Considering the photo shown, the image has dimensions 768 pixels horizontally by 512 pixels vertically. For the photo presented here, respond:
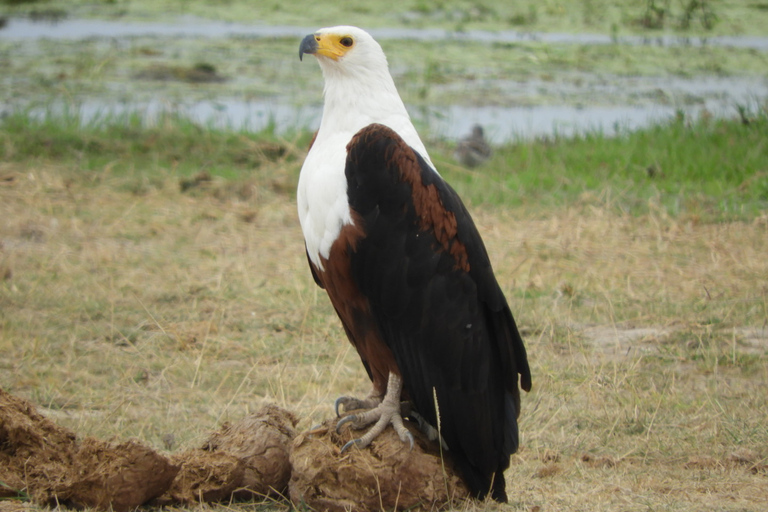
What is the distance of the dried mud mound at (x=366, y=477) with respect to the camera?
3.01 meters

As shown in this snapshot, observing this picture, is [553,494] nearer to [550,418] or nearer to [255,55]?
[550,418]

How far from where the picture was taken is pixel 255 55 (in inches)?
491

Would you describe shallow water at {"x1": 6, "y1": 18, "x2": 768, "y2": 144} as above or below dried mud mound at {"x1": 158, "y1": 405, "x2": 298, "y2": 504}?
below

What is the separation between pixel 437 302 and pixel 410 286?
104mm

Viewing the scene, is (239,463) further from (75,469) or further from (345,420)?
(75,469)

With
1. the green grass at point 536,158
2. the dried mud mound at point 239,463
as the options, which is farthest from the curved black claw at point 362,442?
the green grass at point 536,158

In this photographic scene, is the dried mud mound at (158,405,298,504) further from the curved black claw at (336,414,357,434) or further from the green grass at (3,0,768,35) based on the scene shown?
the green grass at (3,0,768,35)

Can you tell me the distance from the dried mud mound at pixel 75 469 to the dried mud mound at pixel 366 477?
0.43 metres

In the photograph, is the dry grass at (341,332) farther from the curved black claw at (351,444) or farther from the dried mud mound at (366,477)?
the curved black claw at (351,444)

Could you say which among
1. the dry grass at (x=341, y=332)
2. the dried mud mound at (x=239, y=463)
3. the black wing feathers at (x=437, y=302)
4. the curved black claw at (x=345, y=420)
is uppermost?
the black wing feathers at (x=437, y=302)

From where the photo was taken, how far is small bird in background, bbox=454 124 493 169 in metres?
8.38

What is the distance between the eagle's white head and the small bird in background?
5.00 meters

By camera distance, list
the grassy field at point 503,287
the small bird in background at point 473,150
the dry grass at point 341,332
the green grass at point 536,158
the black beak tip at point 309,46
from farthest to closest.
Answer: the small bird in background at point 473,150, the green grass at point 536,158, the grassy field at point 503,287, the dry grass at point 341,332, the black beak tip at point 309,46

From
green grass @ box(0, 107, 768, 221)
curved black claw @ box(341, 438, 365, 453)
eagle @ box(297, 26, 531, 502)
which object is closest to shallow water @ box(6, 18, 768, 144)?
green grass @ box(0, 107, 768, 221)
